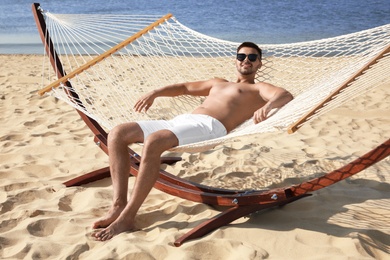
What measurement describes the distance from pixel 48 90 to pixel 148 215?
0.89 m

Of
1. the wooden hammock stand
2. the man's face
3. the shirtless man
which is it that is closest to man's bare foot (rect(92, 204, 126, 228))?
the shirtless man

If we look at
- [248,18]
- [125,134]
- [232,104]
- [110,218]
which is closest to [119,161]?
[125,134]

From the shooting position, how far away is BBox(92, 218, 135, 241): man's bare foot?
203 centimetres

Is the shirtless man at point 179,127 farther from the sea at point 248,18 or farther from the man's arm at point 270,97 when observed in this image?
the sea at point 248,18

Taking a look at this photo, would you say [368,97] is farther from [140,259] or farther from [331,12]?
[331,12]

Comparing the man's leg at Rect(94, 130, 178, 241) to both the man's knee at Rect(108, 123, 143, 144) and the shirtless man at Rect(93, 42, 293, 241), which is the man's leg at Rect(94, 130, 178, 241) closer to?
the shirtless man at Rect(93, 42, 293, 241)

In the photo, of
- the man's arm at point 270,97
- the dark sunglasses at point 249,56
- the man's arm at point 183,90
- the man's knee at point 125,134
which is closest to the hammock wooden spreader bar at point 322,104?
the man's arm at point 270,97

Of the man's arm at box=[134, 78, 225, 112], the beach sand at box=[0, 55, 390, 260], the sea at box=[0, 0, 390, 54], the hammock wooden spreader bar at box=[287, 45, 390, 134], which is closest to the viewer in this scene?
the hammock wooden spreader bar at box=[287, 45, 390, 134]

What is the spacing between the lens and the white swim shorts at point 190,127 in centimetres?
218

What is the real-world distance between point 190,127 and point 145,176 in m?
0.33

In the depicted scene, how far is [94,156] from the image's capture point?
10.5 ft

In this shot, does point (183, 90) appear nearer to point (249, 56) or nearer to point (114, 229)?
point (249, 56)

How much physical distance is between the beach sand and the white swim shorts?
0.34 meters

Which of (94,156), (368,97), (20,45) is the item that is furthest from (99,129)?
(20,45)
